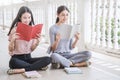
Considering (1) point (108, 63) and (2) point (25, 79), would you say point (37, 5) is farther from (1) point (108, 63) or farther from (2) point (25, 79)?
(2) point (25, 79)

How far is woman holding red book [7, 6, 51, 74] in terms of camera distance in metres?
2.67

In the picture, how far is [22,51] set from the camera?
2.76 metres

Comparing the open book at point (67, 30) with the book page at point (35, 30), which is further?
the open book at point (67, 30)

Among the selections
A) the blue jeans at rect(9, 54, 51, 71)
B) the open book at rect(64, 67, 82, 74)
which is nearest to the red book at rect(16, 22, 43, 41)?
the blue jeans at rect(9, 54, 51, 71)

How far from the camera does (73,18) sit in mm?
4547

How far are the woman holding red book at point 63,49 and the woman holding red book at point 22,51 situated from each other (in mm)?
152

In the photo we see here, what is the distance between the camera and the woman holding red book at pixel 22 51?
2674mm

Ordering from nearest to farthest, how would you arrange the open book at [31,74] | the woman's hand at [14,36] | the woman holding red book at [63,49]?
1. the open book at [31,74]
2. the woman's hand at [14,36]
3. the woman holding red book at [63,49]

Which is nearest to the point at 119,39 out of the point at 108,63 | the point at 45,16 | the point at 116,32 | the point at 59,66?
the point at 116,32

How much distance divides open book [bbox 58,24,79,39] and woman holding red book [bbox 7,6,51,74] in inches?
11.4

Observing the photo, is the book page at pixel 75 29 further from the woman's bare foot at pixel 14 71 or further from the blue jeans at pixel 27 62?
the woman's bare foot at pixel 14 71

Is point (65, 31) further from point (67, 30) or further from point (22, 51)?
point (22, 51)

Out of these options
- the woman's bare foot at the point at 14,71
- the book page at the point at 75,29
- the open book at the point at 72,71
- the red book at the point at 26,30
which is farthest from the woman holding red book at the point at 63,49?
the woman's bare foot at the point at 14,71

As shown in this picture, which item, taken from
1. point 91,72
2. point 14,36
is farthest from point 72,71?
point 14,36
